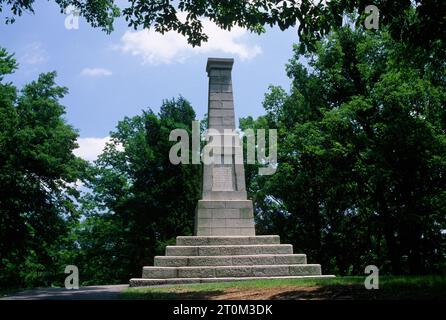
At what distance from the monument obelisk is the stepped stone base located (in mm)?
760

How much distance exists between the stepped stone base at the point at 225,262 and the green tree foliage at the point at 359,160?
7.75 metres

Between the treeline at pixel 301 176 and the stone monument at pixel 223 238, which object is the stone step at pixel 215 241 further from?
the treeline at pixel 301 176

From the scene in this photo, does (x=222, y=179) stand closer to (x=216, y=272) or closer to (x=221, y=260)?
(x=221, y=260)

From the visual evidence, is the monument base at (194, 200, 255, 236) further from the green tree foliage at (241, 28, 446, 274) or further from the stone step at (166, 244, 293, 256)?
the green tree foliage at (241, 28, 446, 274)

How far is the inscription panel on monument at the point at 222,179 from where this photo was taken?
1483cm

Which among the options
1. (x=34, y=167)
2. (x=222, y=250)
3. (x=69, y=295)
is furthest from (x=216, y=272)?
(x=34, y=167)

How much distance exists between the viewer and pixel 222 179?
1492cm

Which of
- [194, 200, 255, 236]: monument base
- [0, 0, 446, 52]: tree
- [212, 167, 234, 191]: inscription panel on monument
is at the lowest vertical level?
[194, 200, 255, 236]: monument base

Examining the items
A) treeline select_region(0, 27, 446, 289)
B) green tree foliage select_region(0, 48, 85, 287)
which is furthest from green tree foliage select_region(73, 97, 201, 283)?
green tree foliage select_region(0, 48, 85, 287)

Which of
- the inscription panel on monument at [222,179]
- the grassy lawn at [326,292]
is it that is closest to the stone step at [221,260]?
the inscription panel on monument at [222,179]

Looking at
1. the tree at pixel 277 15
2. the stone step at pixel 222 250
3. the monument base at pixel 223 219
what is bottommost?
the stone step at pixel 222 250

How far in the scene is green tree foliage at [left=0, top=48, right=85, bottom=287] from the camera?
21.5m

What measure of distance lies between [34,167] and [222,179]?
12.4 metres
